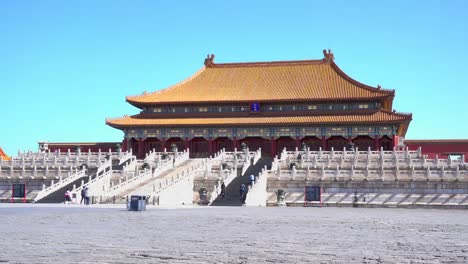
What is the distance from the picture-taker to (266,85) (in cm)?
6028

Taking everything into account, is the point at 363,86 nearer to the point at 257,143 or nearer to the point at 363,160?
the point at 257,143

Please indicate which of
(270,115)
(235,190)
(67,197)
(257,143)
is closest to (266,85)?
(270,115)

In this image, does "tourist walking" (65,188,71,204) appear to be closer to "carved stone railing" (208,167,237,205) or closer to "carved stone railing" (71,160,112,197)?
"carved stone railing" (71,160,112,197)

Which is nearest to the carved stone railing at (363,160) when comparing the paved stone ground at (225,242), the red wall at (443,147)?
the red wall at (443,147)

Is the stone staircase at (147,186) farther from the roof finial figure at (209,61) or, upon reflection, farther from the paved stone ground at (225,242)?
the roof finial figure at (209,61)

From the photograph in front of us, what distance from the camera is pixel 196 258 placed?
957 cm

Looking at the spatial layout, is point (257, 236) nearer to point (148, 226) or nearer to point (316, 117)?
point (148, 226)

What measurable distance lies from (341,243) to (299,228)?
12.3 feet

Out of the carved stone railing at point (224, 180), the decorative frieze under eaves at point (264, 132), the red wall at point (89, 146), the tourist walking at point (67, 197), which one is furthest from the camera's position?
the red wall at point (89, 146)

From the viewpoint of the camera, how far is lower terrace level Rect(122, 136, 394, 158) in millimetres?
54594

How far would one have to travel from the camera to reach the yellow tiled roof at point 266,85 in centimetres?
5644

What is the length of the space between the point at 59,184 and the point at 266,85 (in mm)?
29039

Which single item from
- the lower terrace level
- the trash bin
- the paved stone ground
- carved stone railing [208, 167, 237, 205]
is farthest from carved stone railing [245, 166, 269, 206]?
the lower terrace level

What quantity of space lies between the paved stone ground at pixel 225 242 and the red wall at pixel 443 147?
3992 centimetres
